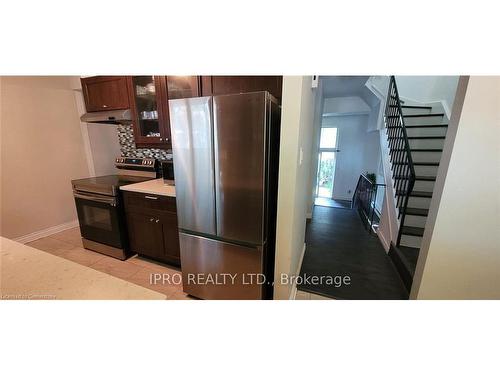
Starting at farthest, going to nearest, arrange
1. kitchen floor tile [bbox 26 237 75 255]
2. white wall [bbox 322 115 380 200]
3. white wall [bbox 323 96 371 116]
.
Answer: white wall [bbox 322 115 380 200] < white wall [bbox 323 96 371 116] < kitchen floor tile [bbox 26 237 75 255]

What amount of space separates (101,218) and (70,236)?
3.71 feet

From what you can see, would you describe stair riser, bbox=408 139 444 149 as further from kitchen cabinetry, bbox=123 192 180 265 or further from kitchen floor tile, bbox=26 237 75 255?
kitchen floor tile, bbox=26 237 75 255

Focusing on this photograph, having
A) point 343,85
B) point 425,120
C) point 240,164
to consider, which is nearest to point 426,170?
point 425,120

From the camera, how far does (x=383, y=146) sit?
3441mm

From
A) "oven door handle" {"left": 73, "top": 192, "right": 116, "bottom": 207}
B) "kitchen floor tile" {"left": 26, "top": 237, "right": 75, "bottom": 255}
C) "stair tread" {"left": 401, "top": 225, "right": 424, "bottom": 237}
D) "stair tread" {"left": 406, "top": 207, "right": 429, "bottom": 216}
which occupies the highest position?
"oven door handle" {"left": 73, "top": 192, "right": 116, "bottom": 207}

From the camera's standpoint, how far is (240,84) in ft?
5.61

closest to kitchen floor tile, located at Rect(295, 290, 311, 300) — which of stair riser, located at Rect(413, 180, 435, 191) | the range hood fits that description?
stair riser, located at Rect(413, 180, 435, 191)

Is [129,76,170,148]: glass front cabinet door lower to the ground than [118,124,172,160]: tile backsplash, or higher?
higher

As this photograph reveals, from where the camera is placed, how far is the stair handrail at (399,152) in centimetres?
231

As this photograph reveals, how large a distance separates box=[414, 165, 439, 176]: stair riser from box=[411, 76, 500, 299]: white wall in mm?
2049

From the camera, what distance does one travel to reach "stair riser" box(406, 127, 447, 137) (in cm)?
317

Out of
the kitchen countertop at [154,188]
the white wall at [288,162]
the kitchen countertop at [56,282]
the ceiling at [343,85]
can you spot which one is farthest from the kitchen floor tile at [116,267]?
the ceiling at [343,85]
